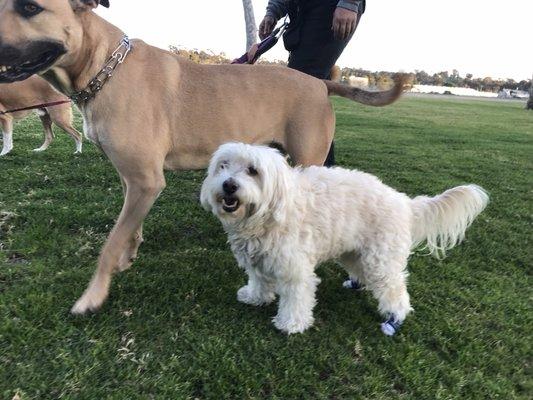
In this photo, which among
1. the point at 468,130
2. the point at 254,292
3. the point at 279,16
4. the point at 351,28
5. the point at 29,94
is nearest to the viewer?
the point at 254,292

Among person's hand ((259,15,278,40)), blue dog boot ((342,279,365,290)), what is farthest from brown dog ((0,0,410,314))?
person's hand ((259,15,278,40))

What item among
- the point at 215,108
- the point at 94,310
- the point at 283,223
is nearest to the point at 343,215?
the point at 283,223

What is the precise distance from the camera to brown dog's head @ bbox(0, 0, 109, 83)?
2.58 meters

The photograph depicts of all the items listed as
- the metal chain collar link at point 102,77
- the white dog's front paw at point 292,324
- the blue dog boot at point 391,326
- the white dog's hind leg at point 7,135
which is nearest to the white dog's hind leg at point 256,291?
the white dog's front paw at point 292,324

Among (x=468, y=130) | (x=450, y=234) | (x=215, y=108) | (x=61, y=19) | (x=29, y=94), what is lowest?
(x=468, y=130)

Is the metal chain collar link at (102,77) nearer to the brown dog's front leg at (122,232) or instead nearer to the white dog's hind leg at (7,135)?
the brown dog's front leg at (122,232)

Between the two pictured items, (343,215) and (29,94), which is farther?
(29,94)

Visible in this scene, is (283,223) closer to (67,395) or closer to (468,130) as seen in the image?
(67,395)

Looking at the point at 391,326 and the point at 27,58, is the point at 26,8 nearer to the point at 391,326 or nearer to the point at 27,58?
the point at 27,58

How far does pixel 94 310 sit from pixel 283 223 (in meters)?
1.26

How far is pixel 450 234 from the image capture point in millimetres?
3109

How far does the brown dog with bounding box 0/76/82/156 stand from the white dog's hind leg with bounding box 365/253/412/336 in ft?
19.0

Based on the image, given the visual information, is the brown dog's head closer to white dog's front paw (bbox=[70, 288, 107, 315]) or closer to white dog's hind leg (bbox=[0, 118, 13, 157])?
white dog's front paw (bbox=[70, 288, 107, 315])

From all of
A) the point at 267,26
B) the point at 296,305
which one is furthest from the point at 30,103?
the point at 296,305
